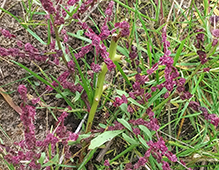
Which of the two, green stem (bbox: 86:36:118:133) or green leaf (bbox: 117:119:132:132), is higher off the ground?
green stem (bbox: 86:36:118:133)

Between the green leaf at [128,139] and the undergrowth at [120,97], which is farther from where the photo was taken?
the green leaf at [128,139]

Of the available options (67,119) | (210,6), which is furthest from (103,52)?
(210,6)

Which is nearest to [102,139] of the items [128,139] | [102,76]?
[128,139]

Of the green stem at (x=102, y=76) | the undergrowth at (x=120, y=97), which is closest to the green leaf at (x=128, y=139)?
the undergrowth at (x=120, y=97)

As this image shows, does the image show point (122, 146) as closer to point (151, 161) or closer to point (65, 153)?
point (151, 161)

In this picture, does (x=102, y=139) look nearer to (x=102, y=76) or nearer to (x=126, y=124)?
(x=126, y=124)

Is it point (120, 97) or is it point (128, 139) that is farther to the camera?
point (120, 97)

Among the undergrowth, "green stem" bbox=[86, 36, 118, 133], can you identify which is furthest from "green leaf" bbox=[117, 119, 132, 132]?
"green stem" bbox=[86, 36, 118, 133]

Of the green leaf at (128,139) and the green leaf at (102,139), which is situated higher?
the green leaf at (102,139)

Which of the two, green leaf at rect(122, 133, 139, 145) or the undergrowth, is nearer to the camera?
the undergrowth

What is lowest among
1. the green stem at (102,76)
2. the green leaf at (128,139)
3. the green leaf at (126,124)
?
the green leaf at (128,139)

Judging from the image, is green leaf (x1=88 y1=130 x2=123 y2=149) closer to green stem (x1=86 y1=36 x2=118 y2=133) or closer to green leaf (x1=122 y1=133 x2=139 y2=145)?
green leaf (x1=122 y1=133 x2=139 y2=145)

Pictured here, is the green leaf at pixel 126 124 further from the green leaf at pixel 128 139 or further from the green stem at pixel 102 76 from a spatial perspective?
the green stem at pixel 102 76
